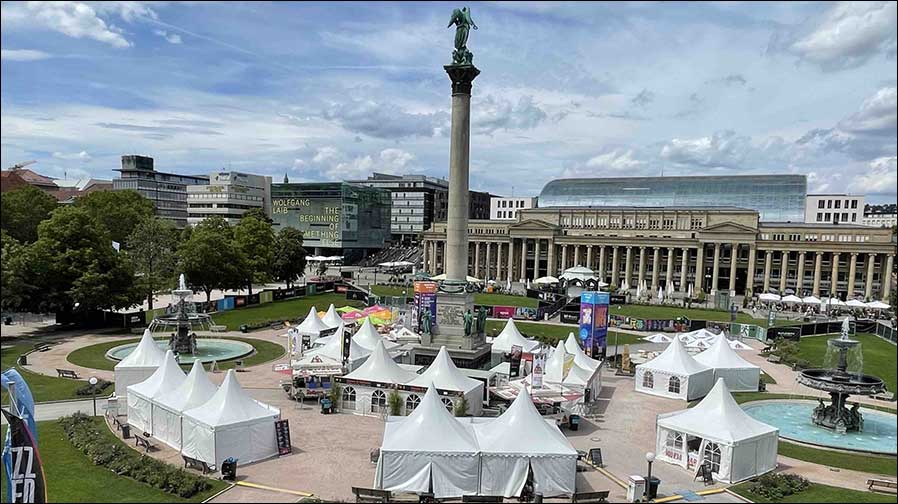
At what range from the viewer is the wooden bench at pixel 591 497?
17797 mm

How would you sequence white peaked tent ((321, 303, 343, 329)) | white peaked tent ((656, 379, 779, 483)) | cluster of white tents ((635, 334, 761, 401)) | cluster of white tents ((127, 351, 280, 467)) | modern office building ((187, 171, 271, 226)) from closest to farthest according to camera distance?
cluster of white tents ((127, 351, 280, 467)), white peaked tent ((656, 379, 779, 483)), cluster of white tents ((635, 334, 761, 401)), white peaked tent ((321, 303, 343, 329)), modern office building ((187, 171, 271, 226))

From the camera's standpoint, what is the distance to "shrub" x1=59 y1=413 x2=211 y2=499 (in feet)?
58.9

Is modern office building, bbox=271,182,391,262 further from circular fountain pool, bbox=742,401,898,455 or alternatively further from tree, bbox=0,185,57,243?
circular fountain pool, bbox=742,401,898,455

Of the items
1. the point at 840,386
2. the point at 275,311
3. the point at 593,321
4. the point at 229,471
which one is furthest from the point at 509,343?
the point at 275,311

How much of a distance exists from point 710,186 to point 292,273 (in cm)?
7720

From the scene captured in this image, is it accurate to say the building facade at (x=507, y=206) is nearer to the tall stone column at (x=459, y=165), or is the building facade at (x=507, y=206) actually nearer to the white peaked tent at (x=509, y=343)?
the white peaked tent at (x=509, y=343)

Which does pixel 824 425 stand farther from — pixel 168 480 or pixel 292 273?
pixel 292 273

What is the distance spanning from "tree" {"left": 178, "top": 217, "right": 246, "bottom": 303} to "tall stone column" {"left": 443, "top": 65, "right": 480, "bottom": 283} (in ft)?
108

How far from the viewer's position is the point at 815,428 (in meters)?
27.3

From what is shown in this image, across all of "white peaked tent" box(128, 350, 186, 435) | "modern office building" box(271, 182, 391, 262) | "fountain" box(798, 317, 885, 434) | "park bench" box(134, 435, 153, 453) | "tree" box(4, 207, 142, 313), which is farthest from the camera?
"modern office building" box(271, 182, 391, 262)

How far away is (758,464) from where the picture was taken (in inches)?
837

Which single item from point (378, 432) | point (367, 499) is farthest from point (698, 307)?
point (367, 499)

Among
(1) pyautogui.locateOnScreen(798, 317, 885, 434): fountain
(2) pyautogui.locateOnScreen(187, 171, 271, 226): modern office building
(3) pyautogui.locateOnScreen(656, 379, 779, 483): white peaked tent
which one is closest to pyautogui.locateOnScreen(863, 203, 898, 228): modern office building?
(1) pyautogui.locateOnScreen(798, 317, 885, 434): fountain

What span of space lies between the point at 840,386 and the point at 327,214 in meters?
108
